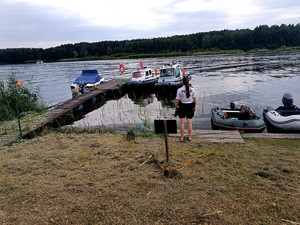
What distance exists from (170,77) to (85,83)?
31.2ft

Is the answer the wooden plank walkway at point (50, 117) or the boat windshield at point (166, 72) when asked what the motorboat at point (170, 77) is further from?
the wooden plank walkway at point (50, 117)

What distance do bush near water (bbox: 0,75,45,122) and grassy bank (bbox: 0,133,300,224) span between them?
709 centimetres

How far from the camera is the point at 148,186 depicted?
13.8 feet

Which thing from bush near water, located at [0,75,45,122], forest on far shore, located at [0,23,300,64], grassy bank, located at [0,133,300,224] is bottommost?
grassy bank, located at [0,133,300,224]

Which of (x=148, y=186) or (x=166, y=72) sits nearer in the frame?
(x=148, y=186)

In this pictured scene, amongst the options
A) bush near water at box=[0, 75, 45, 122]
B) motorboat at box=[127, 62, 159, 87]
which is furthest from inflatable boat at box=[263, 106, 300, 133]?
motorboat at box=[127, 62, 159, 87]

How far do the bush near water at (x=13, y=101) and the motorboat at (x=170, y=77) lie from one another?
1271 cm

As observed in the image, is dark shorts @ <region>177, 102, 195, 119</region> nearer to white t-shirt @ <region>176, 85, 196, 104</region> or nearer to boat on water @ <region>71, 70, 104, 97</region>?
white t-shirt @ <region>176, 85, 196, 104</region>

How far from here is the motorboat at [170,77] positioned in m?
23.7

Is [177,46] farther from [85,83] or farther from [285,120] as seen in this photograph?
[285,120]

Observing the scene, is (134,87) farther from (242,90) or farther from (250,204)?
(250,204)

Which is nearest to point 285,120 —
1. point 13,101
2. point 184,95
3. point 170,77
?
point 184,95

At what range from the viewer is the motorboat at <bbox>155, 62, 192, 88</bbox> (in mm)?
23702

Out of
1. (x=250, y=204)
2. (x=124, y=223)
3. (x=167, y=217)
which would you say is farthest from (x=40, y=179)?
(x=250, y=204)
